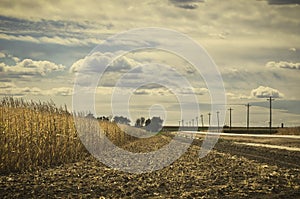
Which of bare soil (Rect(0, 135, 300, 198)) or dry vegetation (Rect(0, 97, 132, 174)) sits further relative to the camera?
dry vegetation (Rect(0, 97, 132, 174))

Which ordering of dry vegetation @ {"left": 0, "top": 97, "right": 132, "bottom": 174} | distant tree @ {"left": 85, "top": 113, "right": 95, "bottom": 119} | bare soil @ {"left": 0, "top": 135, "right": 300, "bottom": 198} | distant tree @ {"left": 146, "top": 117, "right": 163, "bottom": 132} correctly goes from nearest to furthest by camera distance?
bare soil @ {"left": 0, "top": 135, "right": 300, "bottom": 198}
dry vegetation @ {"left": 0, "top": 97, "right": 132, "bottom": 174}
distant tree @ {"left": 85, "top": 113, "right": 95, "bottom": 119}
distant tree @ {"left": 146, "top": 117, "right": 163, "bottom": 132}

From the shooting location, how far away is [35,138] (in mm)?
20125

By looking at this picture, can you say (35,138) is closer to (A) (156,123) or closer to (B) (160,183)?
(B) (160,183)

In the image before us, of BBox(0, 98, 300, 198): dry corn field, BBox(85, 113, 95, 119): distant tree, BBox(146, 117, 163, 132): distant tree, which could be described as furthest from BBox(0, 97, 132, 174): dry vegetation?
BBox(146, 117, 163, 132): distant tree

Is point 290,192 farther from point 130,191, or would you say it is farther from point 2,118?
point 2,118

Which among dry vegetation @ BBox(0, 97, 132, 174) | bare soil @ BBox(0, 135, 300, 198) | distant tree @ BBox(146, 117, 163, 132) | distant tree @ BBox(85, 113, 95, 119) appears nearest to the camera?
bare soil @ BBox(0, 135, 300, 198)

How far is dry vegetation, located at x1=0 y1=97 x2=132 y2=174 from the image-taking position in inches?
722

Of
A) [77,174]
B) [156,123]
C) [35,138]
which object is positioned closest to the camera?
[77,174]

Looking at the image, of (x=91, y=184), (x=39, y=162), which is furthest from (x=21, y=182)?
(x=39, y=162)

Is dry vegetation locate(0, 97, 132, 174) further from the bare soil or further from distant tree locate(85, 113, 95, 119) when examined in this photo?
distant tree locate(85, 113, 95, 119)

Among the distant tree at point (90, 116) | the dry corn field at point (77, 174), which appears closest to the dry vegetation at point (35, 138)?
the dry corn field at point (77, 174)

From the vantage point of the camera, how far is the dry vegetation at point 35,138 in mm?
18344

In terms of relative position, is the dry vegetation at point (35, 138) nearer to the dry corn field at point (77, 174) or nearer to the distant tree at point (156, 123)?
the dry corn field at point (77, 174)

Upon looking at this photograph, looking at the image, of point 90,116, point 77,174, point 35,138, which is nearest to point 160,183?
point 77,174
